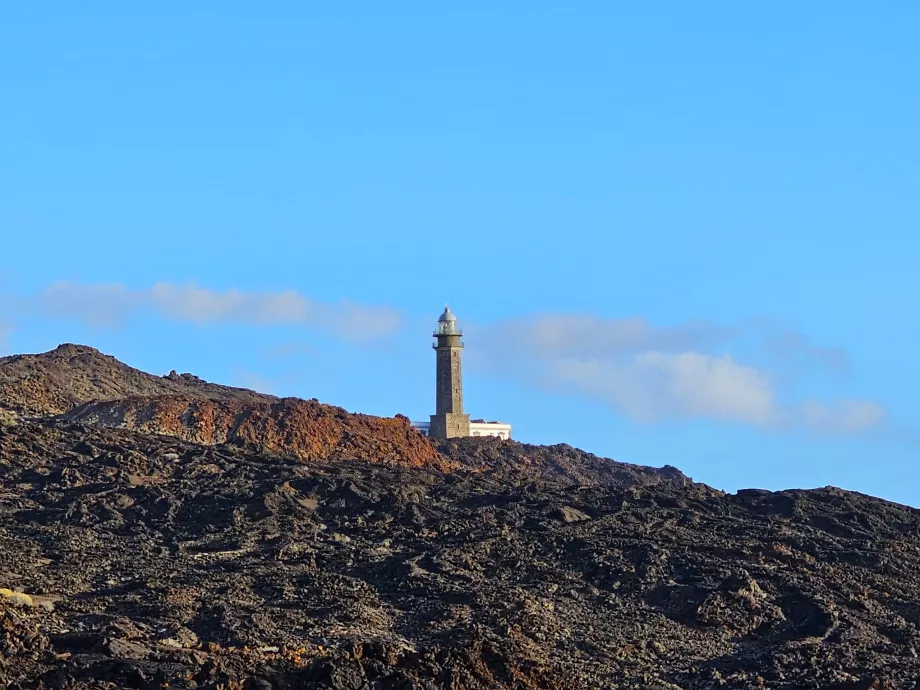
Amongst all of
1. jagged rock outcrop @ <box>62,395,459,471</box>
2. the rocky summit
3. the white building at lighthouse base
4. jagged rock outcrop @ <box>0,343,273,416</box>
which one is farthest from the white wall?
the rocky summit

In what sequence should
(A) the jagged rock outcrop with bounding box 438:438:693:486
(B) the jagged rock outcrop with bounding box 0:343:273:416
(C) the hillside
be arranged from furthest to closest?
(A) the jagged rock outcrop with bounding box 438:438:693:486 → (B) the jagged rock outcrop with bounding box 0:343:273:416 → (C) the hillside

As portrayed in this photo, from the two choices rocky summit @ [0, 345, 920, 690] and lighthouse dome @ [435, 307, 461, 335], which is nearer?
rocky summit @ [0, 345, 920, 690]

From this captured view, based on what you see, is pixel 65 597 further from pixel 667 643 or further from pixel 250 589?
pixel 667 643

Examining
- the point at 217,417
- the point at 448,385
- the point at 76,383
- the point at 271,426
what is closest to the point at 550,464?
the point at 448,385

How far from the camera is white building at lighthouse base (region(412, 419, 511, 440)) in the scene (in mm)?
89438

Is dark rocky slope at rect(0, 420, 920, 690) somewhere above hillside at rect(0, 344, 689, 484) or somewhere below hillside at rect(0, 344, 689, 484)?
below

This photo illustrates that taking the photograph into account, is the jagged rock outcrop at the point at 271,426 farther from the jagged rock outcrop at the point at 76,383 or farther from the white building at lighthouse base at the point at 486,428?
the white building at lighthouse base at the point at 486,428

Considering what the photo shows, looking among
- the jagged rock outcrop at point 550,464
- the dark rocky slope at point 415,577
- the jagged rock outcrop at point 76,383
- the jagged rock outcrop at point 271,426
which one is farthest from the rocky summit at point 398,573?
the jagged rock outcrop at point 550,464

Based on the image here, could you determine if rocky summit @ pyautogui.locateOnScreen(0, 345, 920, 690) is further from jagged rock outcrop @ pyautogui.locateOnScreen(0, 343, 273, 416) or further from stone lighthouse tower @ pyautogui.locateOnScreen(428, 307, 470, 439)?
stone lighthouse tower @ pyautogui.locateOnScreen(428, 307, 470, 439)

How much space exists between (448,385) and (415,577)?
38.7 metres

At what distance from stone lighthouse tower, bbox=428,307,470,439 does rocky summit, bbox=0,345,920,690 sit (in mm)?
11853

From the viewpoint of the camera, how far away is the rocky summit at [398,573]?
33094 millimetres

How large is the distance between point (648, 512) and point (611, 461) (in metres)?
37.9

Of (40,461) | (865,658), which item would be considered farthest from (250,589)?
(40,461)
